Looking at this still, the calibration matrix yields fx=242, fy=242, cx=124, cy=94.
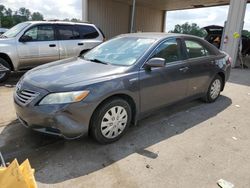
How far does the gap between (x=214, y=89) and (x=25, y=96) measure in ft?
Result: 12.6

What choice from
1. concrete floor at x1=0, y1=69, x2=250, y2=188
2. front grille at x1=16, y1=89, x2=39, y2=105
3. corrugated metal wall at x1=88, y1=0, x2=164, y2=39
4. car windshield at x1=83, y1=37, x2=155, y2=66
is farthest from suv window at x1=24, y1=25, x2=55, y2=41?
corrugated metal wall at x1=88, y1=0, x2=164, y2=39

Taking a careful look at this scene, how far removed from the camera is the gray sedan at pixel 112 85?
2893mm

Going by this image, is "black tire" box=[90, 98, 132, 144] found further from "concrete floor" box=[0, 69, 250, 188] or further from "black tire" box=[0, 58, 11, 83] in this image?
"black tire" box=[0, 58, 11, 83]

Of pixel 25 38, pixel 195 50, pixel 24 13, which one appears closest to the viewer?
pixel 195 50

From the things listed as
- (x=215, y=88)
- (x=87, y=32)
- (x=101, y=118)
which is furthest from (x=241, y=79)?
(x=101, y=118)

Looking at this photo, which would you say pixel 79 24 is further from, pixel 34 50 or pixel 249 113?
pixel 249 113

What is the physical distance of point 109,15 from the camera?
58.3 feet

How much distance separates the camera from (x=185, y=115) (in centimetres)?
453

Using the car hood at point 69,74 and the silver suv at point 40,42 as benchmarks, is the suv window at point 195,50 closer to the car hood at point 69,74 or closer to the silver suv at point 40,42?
the car hood at point 69,74

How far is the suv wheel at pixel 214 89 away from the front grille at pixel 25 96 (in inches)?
140

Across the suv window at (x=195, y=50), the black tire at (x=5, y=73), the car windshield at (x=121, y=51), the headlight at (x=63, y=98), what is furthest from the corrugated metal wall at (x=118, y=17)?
the headlight at (x=63, y=98)

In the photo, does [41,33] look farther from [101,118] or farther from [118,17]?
[118,17]

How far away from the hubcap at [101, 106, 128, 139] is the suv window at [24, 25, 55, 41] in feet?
15.3

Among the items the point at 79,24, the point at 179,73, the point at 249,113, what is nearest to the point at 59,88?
the point at 179,73
